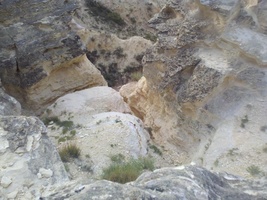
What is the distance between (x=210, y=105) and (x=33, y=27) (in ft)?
18.2

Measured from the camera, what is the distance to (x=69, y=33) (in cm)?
1243

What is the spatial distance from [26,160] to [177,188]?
6.84ft

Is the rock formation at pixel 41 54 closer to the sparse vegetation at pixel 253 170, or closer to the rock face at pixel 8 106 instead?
the rock face at pixel 8 106

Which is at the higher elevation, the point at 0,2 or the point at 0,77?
the point at 0,2

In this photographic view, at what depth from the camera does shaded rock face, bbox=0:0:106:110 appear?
11.4m

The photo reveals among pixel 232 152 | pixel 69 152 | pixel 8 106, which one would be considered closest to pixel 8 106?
pixel 8 106

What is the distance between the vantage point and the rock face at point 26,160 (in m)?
4.62

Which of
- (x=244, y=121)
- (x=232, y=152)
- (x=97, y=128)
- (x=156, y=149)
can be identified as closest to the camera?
(x=232, y=152)

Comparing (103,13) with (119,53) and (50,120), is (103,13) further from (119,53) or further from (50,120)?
(50,120)

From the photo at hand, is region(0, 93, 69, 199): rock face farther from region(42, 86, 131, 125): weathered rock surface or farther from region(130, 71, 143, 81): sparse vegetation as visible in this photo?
region(130, 71, 143, 81): sparse vegetation

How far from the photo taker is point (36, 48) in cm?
1166

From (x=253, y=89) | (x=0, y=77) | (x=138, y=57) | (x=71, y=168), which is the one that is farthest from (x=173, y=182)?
(x=138, y=57)

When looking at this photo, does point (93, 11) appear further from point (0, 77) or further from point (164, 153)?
point (164, 153)

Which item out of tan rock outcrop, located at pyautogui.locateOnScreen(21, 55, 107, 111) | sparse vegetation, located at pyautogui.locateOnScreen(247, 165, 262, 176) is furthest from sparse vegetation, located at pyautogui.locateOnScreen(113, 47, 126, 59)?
sparse vegetation, located at pyautogui.locateOnScreen(247, 165, 262, 176)
